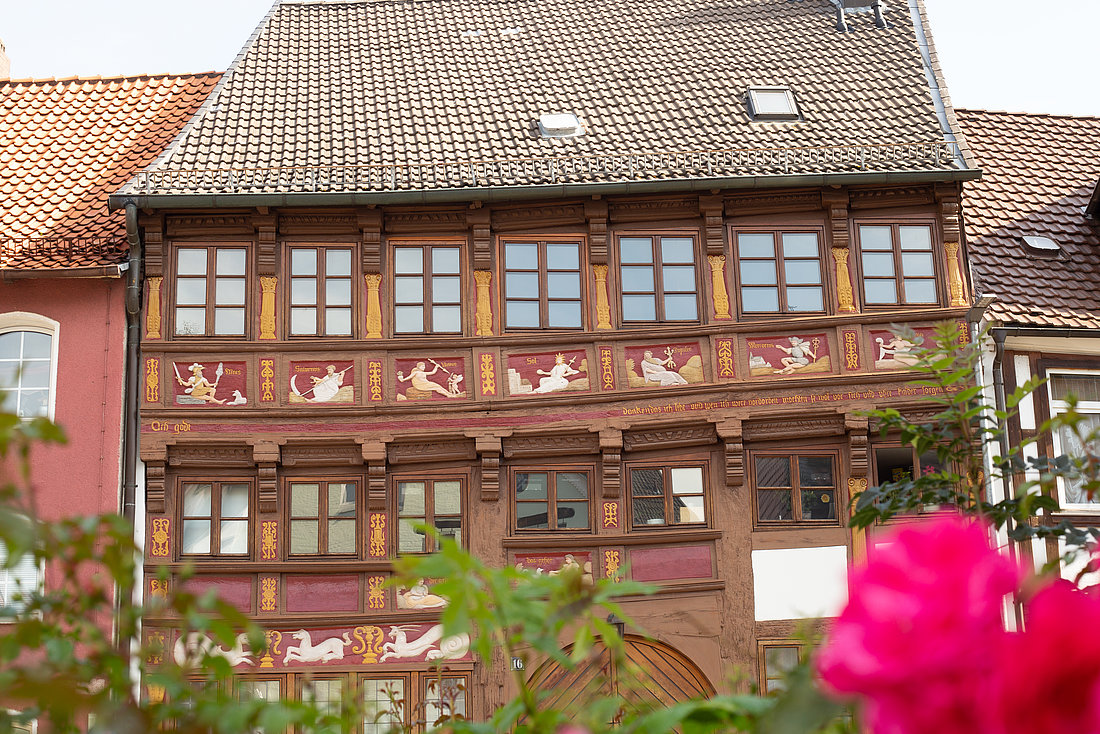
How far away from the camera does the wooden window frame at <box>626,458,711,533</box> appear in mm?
13586

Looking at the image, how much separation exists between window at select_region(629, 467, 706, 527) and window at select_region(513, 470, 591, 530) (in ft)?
1.87

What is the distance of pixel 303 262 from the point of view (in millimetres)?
14102

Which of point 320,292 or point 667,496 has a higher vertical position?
point 320,292

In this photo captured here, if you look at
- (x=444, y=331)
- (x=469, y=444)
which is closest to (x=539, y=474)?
(x=469, y=444)

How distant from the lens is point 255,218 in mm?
14016

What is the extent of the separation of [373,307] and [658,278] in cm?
316

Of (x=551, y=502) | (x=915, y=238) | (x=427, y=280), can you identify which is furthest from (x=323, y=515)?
(x=915, y=238)

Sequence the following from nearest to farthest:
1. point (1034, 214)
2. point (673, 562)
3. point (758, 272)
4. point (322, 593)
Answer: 1. point (322, 593)
2. point (673, 562)
3. point (758, 272)
4. point (1034, 214)

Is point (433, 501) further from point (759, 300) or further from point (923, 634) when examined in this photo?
point (923, 634)

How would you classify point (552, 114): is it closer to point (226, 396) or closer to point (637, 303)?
point (637, 303)

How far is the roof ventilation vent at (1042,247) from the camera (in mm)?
15328

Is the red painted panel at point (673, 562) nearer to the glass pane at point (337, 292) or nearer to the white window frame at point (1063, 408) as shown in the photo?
the white window frame at point (1063, 408)

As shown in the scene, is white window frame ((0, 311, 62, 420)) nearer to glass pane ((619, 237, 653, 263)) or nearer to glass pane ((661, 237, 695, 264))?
glass pane ((619, 237, 653, 263))

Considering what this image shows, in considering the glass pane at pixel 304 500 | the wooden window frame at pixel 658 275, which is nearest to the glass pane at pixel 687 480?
the wooden window frame at pixel 658 275
